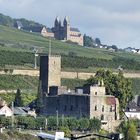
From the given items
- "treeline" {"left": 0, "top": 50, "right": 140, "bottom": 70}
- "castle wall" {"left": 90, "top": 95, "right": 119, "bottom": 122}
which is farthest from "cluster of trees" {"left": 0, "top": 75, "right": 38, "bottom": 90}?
"castle wall" {"left": 90, "top": 95, "right": 119, "bottom": 122}

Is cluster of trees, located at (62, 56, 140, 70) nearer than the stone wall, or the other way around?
the stone wall

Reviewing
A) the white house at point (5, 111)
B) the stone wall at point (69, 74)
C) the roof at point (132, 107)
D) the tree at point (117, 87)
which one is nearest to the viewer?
the white house at point (5, 111)

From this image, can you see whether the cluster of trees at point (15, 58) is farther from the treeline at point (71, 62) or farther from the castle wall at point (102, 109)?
the castle wall at point (102, 109)

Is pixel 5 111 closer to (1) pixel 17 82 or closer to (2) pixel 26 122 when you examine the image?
(2) pixel 26 122

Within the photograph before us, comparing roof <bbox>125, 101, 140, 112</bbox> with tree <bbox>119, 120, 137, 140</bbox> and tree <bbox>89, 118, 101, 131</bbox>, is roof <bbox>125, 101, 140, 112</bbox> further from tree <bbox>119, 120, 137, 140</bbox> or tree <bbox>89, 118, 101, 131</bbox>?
tree <bbox>119, 120, 137, 140</bbox>

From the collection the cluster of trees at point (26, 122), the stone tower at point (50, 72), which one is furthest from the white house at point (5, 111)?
the stone tower at point (50, 72)

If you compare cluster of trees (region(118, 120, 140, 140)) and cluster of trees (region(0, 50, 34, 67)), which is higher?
cluster of trees (region(0, 50, 34, 67))

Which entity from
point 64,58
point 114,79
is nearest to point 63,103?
point 114,79

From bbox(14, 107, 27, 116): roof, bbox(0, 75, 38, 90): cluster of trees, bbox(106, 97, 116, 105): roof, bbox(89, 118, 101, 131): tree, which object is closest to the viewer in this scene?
bbox(89, 118, 101, 131): tree

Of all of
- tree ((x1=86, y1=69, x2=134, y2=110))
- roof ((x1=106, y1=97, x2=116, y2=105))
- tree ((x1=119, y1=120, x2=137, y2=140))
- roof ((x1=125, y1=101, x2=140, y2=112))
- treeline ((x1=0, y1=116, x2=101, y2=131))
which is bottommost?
tree ((x1=119, y1=120, x2=137, y2=140))

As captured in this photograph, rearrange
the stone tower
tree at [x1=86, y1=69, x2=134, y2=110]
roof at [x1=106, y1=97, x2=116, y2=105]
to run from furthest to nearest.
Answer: the stone tower
tree at [x1=86, y1=69, x2=134, y2=110]
roof at [x1=106, y1=97, x2=116, y2=105]

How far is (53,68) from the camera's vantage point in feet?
263

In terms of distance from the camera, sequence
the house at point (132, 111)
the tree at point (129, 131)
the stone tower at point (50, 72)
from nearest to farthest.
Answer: the tree at point (129, 131) < the stone tower at point (50, 72) < the house at point (132, 111)

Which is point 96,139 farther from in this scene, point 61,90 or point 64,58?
point 64,58
